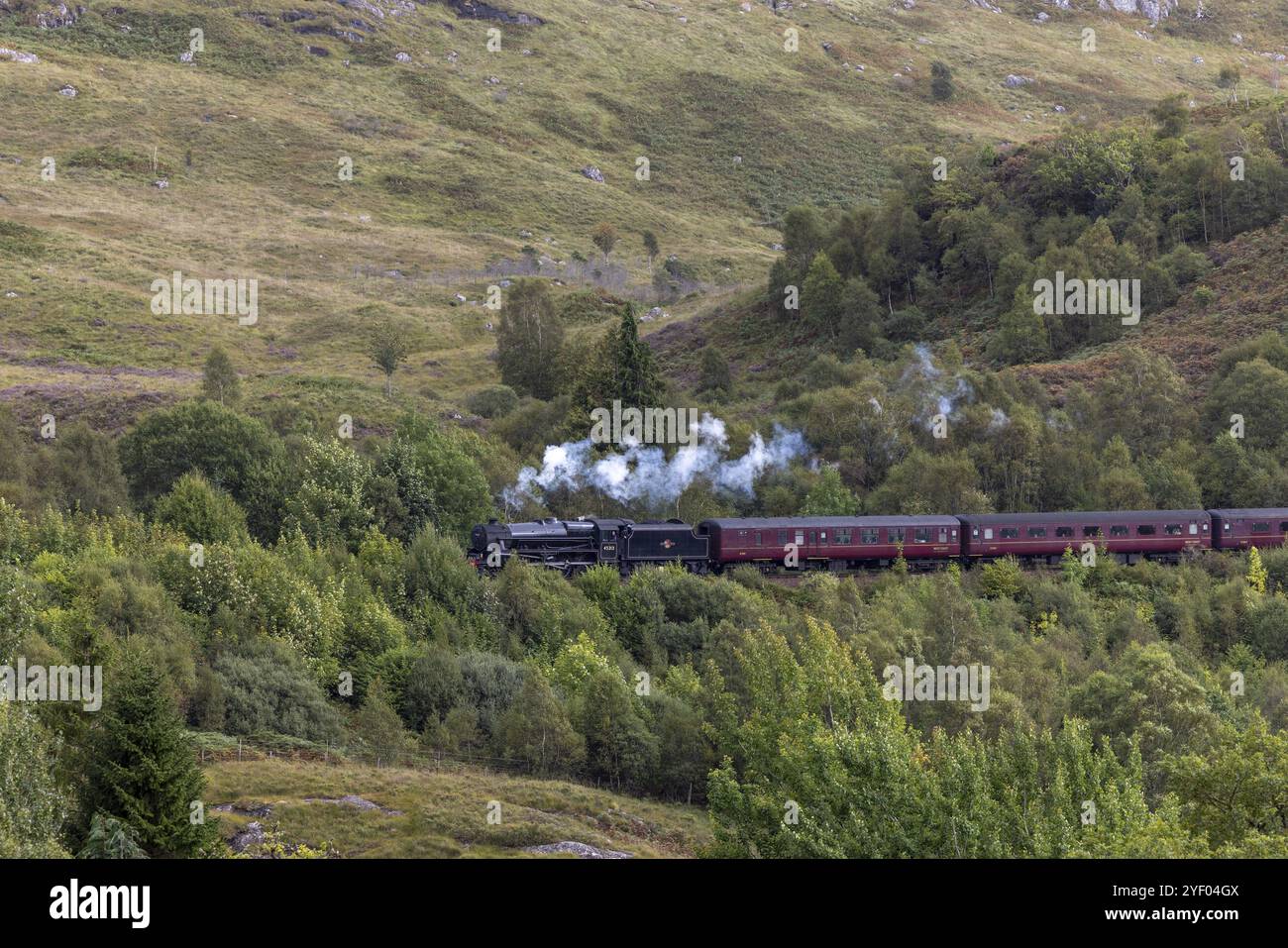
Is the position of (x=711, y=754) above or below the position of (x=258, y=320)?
below

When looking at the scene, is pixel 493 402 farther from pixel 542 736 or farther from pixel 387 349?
pixel 542 736

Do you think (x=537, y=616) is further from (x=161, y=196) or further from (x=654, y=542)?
(x=161, y=196)

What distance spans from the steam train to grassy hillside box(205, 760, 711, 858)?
19.2 metres

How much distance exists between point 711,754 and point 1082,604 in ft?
83.0

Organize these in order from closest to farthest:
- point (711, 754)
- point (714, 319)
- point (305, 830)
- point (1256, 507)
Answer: point (305, 830), point (711, 754), point (1256, 507), point (714, 319)

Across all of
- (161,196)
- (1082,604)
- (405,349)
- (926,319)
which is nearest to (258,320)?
(405,349)

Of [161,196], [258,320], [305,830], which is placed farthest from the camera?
[161,196]

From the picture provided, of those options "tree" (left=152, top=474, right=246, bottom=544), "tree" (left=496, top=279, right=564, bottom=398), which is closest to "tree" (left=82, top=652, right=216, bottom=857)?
"tree" (left=152, top=474, right=246, bottom=544)

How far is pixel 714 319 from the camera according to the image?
12231 centimetres

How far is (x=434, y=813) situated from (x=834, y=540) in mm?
31834

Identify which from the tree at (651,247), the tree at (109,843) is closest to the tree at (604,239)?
the tree at (651,247)

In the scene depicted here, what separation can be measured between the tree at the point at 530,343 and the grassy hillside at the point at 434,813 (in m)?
63.9

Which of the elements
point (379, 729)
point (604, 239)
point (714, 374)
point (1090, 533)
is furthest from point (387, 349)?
point (379, 729)

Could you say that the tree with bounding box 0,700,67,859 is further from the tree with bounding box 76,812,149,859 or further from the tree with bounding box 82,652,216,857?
the tree with bounding box 82,652,216,857
